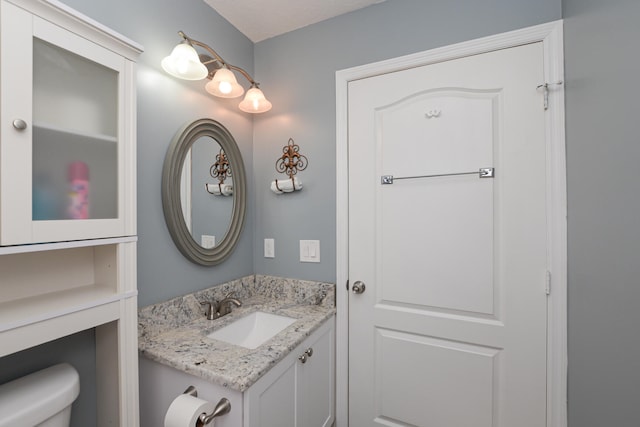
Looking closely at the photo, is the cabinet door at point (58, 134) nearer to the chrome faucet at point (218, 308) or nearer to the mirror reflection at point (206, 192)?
the mirror reflection at point (206, 192)

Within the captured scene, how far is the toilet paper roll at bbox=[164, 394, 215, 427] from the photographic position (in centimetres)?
78

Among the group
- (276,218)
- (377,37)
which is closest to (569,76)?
(377,37)

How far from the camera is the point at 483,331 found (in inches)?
46.9

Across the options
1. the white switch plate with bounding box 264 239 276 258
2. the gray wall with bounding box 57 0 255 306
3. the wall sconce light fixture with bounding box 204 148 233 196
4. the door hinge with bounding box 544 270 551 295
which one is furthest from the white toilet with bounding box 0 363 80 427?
the door hinge with bounding box 544 270 551 295

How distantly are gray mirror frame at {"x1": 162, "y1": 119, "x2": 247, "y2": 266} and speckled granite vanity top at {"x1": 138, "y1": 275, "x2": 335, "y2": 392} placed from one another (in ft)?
0.70

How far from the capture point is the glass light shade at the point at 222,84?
1.30 m

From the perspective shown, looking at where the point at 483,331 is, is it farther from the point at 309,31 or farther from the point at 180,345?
the point at 309,31

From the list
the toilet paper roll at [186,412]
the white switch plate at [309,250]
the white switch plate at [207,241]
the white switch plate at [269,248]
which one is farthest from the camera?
the white switch plate at [269,248]

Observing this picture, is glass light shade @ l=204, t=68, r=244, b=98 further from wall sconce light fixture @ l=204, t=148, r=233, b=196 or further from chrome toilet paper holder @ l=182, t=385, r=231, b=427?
chrome toilet paper holder @ l=182, t=385, r=231, b=427

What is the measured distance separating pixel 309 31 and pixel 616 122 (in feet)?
4.99

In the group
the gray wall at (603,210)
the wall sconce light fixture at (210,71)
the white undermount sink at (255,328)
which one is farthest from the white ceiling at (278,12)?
the white undermount sink at (255,328)

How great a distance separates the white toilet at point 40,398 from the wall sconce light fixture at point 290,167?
A: 1148 millimetres

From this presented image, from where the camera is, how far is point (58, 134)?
71cm

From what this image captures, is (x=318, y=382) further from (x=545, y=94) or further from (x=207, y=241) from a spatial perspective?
(x=545, y=94)
